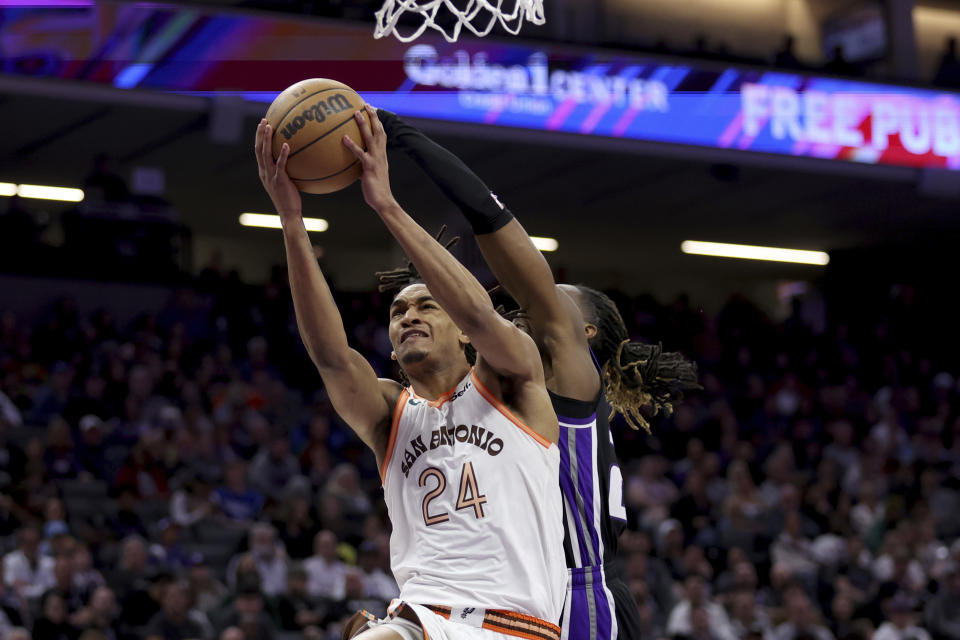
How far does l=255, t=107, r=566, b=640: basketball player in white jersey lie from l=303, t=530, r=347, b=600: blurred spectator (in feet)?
21.9

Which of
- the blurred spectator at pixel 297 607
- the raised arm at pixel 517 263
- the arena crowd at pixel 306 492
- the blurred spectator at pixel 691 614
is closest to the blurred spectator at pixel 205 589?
the arena crowd at pixel 306 492

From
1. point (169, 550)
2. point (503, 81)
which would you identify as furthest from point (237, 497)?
point (503, 81)

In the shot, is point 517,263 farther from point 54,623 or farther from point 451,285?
point 54,623

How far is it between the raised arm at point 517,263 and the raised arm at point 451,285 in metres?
0.14

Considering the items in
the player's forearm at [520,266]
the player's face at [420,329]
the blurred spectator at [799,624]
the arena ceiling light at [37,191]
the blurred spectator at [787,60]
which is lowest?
the blurred spectator at [799,624]

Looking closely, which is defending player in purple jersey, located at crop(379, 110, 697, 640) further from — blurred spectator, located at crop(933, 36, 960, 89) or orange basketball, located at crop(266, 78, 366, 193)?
blurred spectator, located at crop(933, 36, 960, 89)

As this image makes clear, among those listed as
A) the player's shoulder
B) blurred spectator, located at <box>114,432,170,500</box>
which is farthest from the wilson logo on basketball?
blurred spectator, located at <box>114,432,170,500</box>

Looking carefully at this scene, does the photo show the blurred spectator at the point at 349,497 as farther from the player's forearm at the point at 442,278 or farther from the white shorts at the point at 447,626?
the player's forearm at the point at 442,278

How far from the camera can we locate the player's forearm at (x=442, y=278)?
358 cm

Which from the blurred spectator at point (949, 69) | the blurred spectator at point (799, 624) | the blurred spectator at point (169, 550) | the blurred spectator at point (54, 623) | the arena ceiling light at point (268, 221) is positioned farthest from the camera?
the arena ceiling light at point (268, 221)

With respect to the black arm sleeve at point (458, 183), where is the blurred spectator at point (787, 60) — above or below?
above

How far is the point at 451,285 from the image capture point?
3.59m

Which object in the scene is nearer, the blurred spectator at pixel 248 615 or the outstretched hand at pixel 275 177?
the outstretched hand at pixel 275 177

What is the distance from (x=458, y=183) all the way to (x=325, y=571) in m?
7.32
